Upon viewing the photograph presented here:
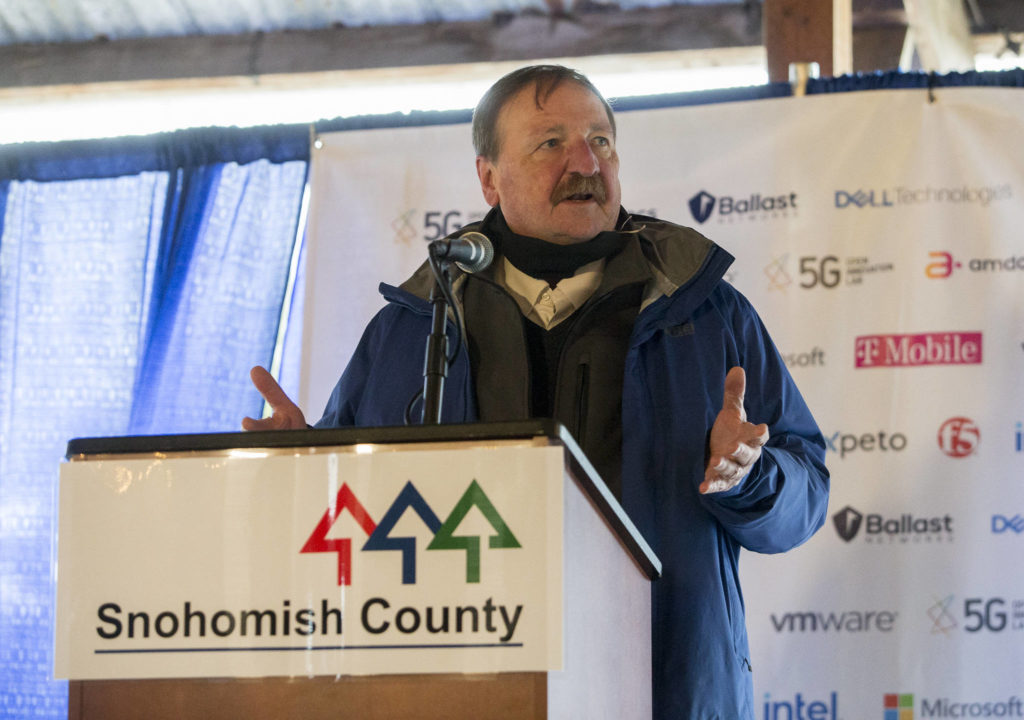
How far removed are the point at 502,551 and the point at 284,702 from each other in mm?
239

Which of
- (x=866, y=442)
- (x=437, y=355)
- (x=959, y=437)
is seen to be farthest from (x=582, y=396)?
(x=959, y=437)

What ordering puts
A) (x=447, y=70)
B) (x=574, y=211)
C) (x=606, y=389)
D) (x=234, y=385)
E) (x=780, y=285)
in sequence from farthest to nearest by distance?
(x=447, y=70), (x=234, y=385), (x=780, y=285), (x=574, y=211), (x=606, y=389)

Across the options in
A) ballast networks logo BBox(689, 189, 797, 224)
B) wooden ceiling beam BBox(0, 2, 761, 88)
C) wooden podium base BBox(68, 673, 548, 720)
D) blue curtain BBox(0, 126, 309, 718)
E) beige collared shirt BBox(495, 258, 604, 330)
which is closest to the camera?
wooden podium base BBox(68, 673, 548, 720)

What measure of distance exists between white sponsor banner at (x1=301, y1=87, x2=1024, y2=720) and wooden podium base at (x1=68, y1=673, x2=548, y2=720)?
220 cm

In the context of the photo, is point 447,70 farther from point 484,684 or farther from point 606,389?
point 484,684

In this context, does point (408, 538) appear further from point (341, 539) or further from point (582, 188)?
point (582, 188)

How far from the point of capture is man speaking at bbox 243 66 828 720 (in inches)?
71.6

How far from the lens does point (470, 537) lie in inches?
43.7

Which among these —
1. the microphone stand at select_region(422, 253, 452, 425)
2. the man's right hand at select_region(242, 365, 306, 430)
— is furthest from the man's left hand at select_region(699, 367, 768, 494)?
the man's right hand at select_region(242, 365, 306, 430)

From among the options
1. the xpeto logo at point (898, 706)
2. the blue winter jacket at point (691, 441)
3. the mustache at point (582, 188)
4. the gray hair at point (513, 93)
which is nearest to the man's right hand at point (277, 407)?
the blue winter jacket at point (691, 441)

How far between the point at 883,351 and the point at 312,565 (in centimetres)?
236

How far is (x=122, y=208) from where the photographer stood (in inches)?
151

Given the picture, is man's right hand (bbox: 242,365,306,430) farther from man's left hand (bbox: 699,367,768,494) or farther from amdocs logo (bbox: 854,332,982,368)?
amdocs logo (bbox: 854,332,982,368)

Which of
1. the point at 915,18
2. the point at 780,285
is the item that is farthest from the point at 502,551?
the point at 915,18
